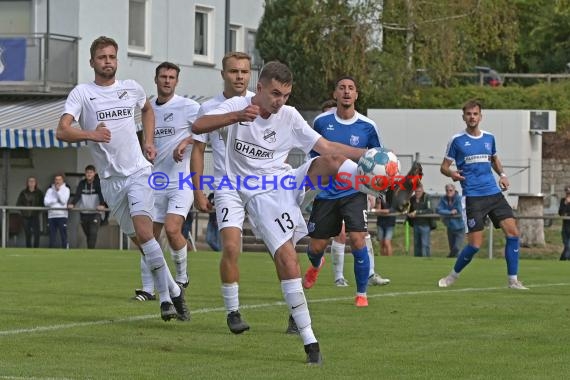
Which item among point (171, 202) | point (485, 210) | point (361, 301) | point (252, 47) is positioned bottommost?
point (361, 301)

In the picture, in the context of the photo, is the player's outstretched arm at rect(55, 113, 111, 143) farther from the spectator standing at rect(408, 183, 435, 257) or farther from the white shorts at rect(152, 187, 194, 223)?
the spectator standing at rect(408, 183, 435, 257)

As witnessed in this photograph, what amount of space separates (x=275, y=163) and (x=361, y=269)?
3855mm

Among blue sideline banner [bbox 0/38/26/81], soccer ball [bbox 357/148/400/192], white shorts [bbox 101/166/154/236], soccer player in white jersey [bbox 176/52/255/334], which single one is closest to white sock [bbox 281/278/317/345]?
soccer ball [bbox 357/148/400/192]

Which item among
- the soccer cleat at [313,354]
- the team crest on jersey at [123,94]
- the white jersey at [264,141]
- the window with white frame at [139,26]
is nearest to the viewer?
the soccer cleat at [313,354]

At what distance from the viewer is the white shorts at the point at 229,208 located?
11.1 metres

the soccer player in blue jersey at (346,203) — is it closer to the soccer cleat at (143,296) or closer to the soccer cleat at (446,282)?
the soccer cleat at (143,296)

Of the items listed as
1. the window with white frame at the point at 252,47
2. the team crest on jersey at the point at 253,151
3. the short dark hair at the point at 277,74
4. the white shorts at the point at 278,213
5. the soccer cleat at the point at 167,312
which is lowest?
the soccer cleat at the point at 167,312

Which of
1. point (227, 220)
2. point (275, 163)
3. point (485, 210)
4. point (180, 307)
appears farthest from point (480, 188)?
point (275, 163)

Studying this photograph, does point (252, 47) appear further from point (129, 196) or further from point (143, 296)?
point (129, 196)

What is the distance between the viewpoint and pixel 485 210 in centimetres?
1773

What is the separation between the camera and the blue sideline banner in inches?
1531

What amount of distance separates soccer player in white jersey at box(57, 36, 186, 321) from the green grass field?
423 mm

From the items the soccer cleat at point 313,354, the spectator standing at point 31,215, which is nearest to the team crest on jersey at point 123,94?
the soccer cleat at point 313,354

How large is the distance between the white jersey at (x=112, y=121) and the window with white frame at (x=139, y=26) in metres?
30.2
